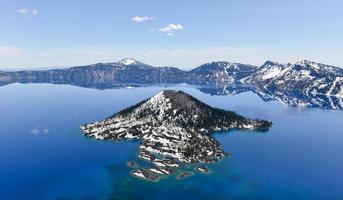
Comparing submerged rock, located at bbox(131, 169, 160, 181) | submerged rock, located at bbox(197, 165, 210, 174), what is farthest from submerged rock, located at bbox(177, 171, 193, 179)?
submerged rock, located at bbox(131, 169, 160, 181)

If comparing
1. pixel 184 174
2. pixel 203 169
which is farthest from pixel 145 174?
pixel 203 169

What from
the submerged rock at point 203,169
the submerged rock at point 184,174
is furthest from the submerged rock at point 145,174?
the submerged rock at point 203,169

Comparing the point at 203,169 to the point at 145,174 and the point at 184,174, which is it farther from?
the point at 145,174

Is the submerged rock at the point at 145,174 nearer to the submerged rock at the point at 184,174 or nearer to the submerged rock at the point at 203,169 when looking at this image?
the submerged rock at the point at 184,174

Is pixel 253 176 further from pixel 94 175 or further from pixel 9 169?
pixel 9 169

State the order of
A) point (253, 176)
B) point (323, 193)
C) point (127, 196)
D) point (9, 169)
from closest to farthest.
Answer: point (127, 196) < point (323, 193) < point (253, 176) < point (9, 169)

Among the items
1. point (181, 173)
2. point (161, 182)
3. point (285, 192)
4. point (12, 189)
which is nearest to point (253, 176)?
point (285, 192)

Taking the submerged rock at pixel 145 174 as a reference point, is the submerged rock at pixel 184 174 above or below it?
above

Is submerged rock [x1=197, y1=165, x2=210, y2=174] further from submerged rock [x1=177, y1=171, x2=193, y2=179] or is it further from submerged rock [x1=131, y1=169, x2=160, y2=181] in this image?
submerged rock [x1=131, y1=169, x2=160, y2=181]

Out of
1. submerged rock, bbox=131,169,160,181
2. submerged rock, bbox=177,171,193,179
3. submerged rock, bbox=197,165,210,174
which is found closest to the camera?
submerged rock, bbox=131,169,160,181

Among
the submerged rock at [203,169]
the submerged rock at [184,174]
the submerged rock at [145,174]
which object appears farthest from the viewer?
the submerged rock at [203,169]

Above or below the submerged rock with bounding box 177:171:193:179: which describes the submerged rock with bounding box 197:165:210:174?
above
